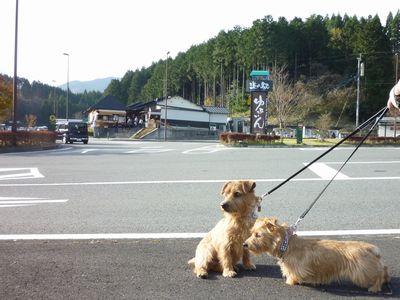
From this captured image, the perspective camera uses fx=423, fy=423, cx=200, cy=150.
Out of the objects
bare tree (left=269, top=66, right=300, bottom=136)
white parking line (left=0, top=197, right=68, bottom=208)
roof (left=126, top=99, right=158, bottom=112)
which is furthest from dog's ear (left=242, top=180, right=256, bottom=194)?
roof (left=126, top=99, right=158, bottom=112)

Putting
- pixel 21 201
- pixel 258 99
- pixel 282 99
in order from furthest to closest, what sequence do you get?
pixel 282 99
pixel 258 99
pixel 21 201

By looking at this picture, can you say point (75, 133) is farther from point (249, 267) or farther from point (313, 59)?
point (313, 59)

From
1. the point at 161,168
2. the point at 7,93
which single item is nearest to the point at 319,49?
the point at 7,93

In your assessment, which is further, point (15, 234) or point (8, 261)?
point (15, 234)

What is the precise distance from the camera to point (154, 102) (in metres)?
69.2

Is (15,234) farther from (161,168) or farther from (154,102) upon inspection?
(154,102)

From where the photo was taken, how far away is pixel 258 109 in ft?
113

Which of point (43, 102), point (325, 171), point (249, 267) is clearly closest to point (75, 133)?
point (325, 171)

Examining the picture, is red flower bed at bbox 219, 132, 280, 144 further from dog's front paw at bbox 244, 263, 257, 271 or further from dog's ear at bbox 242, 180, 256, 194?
dog's ear at bbox 242, 180, 256, 194

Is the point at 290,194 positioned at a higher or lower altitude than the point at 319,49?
lower

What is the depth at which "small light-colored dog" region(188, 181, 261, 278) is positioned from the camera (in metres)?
3.73

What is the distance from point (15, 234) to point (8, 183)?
5.71m

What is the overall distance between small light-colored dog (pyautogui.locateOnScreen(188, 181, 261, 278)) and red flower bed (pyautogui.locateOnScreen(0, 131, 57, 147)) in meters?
22.9

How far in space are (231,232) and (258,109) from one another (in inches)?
1233
